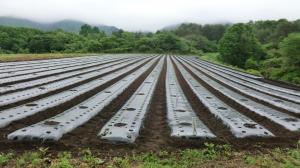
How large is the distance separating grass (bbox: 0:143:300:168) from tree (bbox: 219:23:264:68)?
42584mm

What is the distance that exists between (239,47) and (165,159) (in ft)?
148

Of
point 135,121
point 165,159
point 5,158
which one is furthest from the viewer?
point 135,121

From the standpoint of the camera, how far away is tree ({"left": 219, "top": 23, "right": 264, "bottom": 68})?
4647 centimetres

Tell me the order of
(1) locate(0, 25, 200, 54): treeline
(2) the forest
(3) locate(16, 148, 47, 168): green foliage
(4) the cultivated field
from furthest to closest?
(1) locate(0, 25, 200, 54): treeline, (2) the forest, (4) the cultivated field, (3) locate(16, 148, 47, 168): green foliage

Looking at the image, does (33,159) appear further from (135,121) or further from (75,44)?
(75,44)

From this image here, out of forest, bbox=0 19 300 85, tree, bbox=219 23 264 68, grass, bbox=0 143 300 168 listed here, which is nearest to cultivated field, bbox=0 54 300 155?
grass, bbox=0 143 300 168

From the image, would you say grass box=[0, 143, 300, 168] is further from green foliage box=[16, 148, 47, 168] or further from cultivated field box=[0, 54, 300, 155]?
cultivated field box=[0, 54, 300, 155]

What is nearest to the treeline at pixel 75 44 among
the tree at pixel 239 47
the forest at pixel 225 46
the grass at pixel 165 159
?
the forest at pixel 225 46

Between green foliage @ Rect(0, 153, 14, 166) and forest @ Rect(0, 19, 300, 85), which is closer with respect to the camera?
green foliage @ Rect(0, 153, 14, 166)

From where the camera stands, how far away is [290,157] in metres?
4.40

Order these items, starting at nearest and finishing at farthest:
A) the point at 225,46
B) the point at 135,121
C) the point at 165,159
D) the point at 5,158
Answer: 1. the point at 5,158
2. the point at 165,159
3. the point at 135,121
4. the point at 225,46

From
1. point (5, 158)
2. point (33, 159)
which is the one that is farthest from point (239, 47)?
point (5, 158)

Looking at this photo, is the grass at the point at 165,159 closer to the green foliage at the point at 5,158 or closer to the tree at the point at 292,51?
the green foliage at the point at 5,158

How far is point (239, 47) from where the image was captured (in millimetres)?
47562
